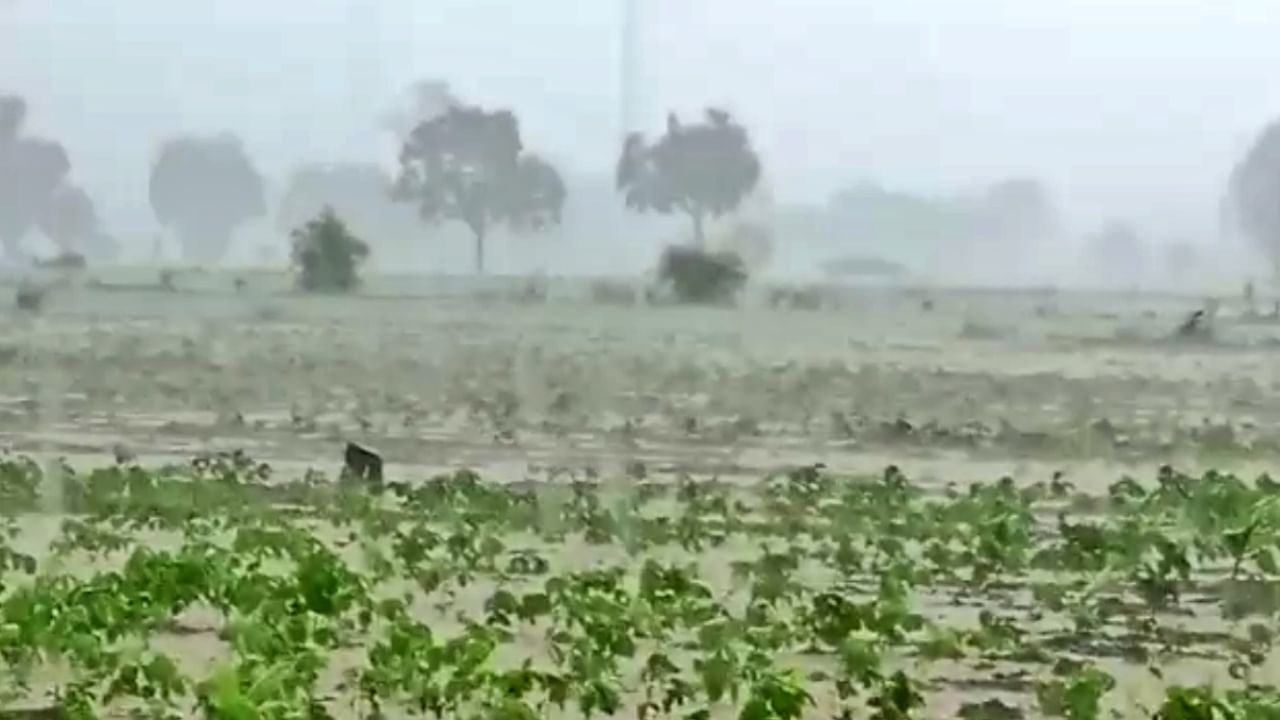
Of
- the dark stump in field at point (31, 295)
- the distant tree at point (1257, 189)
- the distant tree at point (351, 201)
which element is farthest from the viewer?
the dark stump in field at point (31, 295)

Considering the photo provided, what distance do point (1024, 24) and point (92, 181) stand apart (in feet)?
3.58

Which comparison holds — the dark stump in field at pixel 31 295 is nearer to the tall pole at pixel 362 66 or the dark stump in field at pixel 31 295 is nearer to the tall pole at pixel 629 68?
the tall pole at pixel 362 66

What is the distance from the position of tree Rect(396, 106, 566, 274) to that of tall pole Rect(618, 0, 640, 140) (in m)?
0.12

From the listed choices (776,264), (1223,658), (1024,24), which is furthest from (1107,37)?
(1223,658)

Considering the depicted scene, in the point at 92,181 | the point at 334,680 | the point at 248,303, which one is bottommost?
the point at 334,680

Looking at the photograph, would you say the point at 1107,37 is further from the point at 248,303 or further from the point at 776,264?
the point at 248,303

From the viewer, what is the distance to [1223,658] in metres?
1.77

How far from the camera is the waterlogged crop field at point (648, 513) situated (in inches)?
70.4

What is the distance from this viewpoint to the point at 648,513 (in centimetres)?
191

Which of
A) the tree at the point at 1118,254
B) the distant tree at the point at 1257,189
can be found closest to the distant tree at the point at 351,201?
the tree at the point at 1118,254

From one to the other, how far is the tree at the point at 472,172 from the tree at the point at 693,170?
124 millimetres

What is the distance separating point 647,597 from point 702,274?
374mm

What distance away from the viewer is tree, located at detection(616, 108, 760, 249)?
71.1 inches

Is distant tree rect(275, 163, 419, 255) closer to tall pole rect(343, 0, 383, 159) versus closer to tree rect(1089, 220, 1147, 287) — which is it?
tall pole rect(343, 0, 383, 159)
